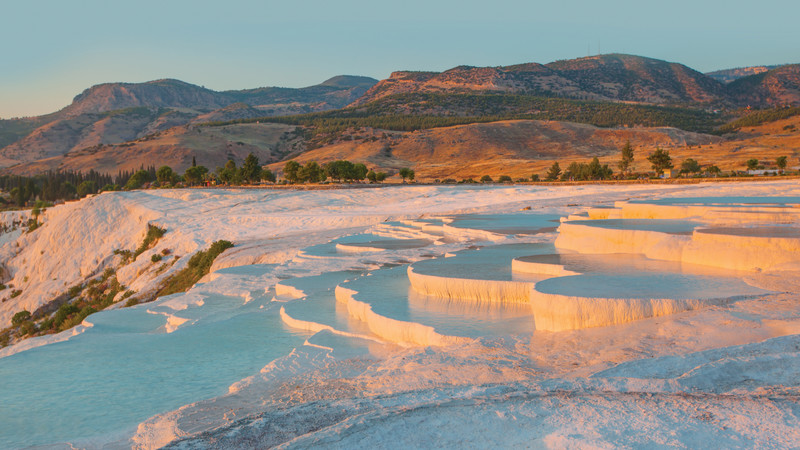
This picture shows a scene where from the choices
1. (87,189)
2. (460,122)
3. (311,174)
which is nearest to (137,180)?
(87,189)

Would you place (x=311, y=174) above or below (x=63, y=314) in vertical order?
above

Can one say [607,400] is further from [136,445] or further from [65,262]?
[65,262]

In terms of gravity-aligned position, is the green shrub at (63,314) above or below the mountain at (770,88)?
below

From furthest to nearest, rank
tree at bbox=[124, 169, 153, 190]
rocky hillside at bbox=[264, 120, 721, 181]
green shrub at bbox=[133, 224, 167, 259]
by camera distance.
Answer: rocky hillside at bbox=[264, 120, 721, 181], tree at bbox=[124, 169, 153, 190], green shrub at bbox=[133, 224, 167, 259]

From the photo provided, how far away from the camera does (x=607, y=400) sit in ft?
15.6

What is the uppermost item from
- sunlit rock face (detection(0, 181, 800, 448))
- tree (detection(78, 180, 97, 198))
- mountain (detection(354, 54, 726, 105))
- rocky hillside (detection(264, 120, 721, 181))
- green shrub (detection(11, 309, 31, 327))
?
mountain (detection(354, 54, 726, 105))

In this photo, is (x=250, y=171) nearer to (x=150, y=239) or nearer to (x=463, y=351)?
(x=150, y=239)

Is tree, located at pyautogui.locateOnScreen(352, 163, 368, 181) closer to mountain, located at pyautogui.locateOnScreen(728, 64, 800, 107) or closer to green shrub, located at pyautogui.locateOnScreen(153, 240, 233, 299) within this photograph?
green shrub, located at pyautogui.locateOnScreen(153, 240, 233, 299)

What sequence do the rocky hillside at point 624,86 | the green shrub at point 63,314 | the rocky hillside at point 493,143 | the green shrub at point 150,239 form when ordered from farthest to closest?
1. the rocky hillside at point 624,86
2. the rocky hillside at point 493,143
3. the green shrub at point 150,239
4. the green shrub at point 63,314

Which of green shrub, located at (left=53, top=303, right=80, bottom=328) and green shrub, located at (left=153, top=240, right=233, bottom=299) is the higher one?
green shrub, located at (left=153, top=240, right=233, bottom=299)

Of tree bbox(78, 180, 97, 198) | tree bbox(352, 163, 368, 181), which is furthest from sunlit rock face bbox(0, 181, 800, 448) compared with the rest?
tree bbox(78, 180, 97, 198)

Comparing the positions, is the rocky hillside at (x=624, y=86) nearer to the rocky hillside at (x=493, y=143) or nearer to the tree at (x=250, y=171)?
the rocky hillside at (x=493, y=143)

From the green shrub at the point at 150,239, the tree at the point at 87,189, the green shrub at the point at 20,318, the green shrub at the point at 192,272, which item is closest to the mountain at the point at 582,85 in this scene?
→ the tree at the point at 87,189

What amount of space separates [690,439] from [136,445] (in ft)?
15.3
